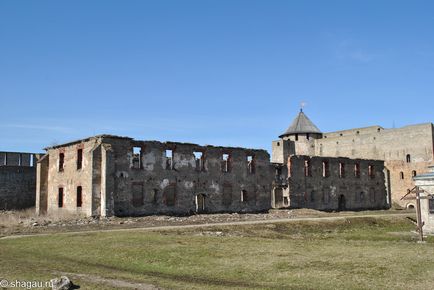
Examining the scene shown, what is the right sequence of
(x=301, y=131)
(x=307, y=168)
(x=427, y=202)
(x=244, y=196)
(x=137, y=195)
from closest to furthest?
1. (x=427, y=202)
2. (x=137, y=195)
3. (x=244, y=196)
4. (x=307, y=168)
5. (x=301, y=131)

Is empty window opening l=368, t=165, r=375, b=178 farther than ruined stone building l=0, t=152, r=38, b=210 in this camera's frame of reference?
Yes

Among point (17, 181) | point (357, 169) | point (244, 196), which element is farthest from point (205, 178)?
point (357, 169)

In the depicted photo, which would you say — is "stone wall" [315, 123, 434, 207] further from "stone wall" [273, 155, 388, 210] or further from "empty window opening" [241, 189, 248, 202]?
"empty window opening" [241, 189, 248, 202]

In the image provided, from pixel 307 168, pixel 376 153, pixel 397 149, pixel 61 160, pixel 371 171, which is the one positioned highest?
pixel 397 149

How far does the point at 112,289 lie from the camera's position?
10000 millimetres

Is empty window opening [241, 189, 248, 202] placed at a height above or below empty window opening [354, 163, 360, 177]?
below

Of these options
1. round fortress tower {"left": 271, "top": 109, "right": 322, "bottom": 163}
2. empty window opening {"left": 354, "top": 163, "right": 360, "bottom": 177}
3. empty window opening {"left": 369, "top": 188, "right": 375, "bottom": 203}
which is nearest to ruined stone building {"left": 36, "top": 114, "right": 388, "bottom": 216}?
empty window opening {"left": 354, "top": 163, "right": 360, "bottom": 177}

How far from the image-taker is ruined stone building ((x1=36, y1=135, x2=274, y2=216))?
31.2 metres

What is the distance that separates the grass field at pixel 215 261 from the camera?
11133mm

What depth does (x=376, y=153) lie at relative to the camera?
55.0 meters

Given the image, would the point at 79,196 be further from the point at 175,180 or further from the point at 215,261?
the point at 215,261

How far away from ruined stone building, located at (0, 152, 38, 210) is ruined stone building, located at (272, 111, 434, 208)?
69.5 feet

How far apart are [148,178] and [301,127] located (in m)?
35.2

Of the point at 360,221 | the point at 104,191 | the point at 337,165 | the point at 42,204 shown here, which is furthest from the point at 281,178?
the point at 42,204
